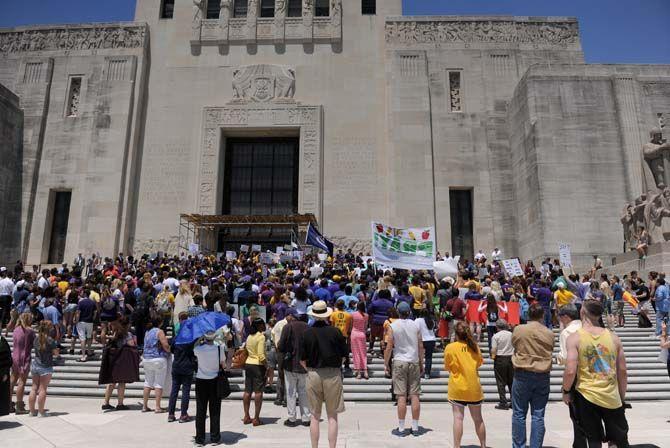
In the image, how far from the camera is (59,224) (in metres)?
28.9

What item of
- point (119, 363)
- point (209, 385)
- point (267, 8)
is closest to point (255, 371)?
point (209, 385)

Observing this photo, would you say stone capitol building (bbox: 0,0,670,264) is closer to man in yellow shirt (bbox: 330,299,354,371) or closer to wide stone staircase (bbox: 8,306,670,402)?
wide stone staircase (bbox: 8,306,670,402)

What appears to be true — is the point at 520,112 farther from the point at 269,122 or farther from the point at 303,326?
the point at 303,326

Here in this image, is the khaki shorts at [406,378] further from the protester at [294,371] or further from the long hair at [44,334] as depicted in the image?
the long hair at [44,334]

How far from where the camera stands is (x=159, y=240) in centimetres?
2758

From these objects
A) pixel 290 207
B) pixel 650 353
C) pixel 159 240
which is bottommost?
pixel 650 353

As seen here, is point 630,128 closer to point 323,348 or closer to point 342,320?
point 342,320

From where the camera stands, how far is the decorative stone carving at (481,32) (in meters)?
29.3

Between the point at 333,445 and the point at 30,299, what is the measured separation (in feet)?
35.9

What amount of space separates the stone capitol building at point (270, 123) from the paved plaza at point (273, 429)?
18492 millimetres

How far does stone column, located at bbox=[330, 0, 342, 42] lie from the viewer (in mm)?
29609

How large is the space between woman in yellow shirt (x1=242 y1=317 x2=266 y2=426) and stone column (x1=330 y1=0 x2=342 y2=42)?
24.9m

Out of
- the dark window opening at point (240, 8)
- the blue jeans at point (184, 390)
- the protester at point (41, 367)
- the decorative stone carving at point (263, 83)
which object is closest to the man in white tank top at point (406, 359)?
the blue jeans at point (184, 390)

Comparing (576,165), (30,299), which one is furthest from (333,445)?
(576,165)
